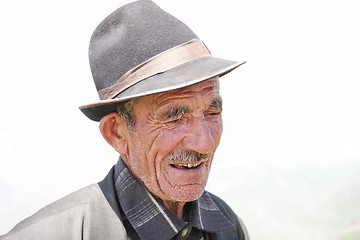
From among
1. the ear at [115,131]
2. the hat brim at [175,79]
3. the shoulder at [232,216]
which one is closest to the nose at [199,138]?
the hat brim at [175,79]

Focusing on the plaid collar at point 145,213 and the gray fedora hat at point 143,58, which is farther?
the plaid collar at point 145,213

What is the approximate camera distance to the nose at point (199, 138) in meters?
3.01

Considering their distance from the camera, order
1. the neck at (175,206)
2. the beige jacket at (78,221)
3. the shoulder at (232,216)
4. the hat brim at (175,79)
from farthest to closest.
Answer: the shoulder at (232,216)
the neck at (175,206)
the beige jacket at (78,221)
the hat brim at (175,79)

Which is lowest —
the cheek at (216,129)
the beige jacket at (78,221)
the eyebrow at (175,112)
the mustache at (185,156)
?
the beige jacket at (78,221)

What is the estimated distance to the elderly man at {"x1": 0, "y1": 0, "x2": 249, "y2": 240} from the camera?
3.02 metres

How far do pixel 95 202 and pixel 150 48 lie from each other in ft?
3.12

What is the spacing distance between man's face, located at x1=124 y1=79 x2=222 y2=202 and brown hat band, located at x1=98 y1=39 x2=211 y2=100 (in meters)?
0.13

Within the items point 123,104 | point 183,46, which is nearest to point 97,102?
point 123,104

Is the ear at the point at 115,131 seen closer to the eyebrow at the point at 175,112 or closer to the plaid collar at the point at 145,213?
the plaid collar at the point at 145,213

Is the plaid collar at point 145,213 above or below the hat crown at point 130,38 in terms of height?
below

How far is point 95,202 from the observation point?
124 inches

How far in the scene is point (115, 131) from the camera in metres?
3.25

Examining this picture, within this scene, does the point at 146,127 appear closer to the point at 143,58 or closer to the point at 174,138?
the point at 174,138

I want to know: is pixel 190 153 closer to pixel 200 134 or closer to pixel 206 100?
pixel 200 134
